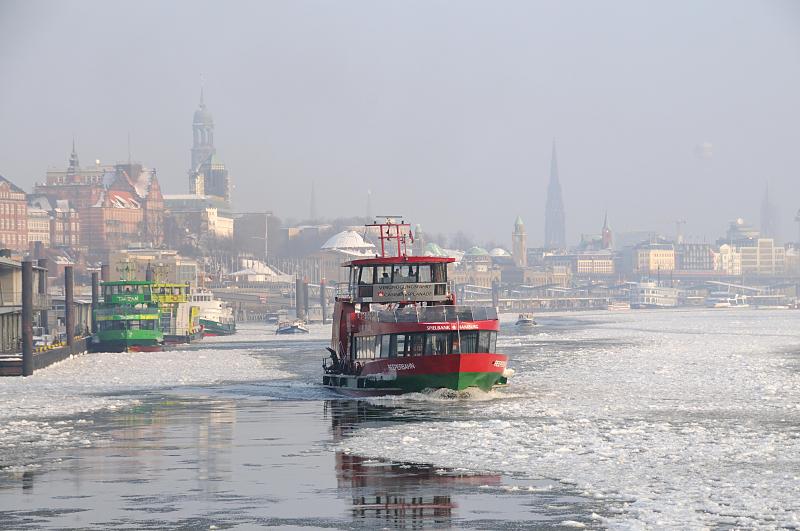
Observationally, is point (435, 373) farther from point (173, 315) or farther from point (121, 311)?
point (173, 315)

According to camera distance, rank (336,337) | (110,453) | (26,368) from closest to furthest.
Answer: (110,453) < (336,337) < (26,368)

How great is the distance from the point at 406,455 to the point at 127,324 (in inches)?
3668

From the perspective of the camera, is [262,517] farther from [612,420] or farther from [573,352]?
[573,352]

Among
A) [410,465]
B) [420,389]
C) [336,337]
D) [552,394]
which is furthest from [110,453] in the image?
[336,337]

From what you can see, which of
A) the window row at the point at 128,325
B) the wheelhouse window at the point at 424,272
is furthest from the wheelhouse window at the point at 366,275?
the window row at the point at 128,325

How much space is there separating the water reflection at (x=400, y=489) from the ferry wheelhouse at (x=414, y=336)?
2006cm

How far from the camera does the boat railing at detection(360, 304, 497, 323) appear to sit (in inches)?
2569

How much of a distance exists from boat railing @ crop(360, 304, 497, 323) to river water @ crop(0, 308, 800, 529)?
3.27 meters

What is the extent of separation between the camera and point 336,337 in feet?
253

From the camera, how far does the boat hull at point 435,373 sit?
212 ft

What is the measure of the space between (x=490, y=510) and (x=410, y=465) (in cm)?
770

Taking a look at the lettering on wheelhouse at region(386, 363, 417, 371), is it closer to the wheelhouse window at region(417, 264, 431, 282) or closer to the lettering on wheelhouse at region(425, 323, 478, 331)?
the lettering on wheelhouse at region(425, 323, 478, 331)

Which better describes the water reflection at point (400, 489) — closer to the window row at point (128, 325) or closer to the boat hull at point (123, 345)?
the boat hull at point (123, 345)

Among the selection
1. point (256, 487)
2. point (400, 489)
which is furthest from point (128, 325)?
point (400, 489)
